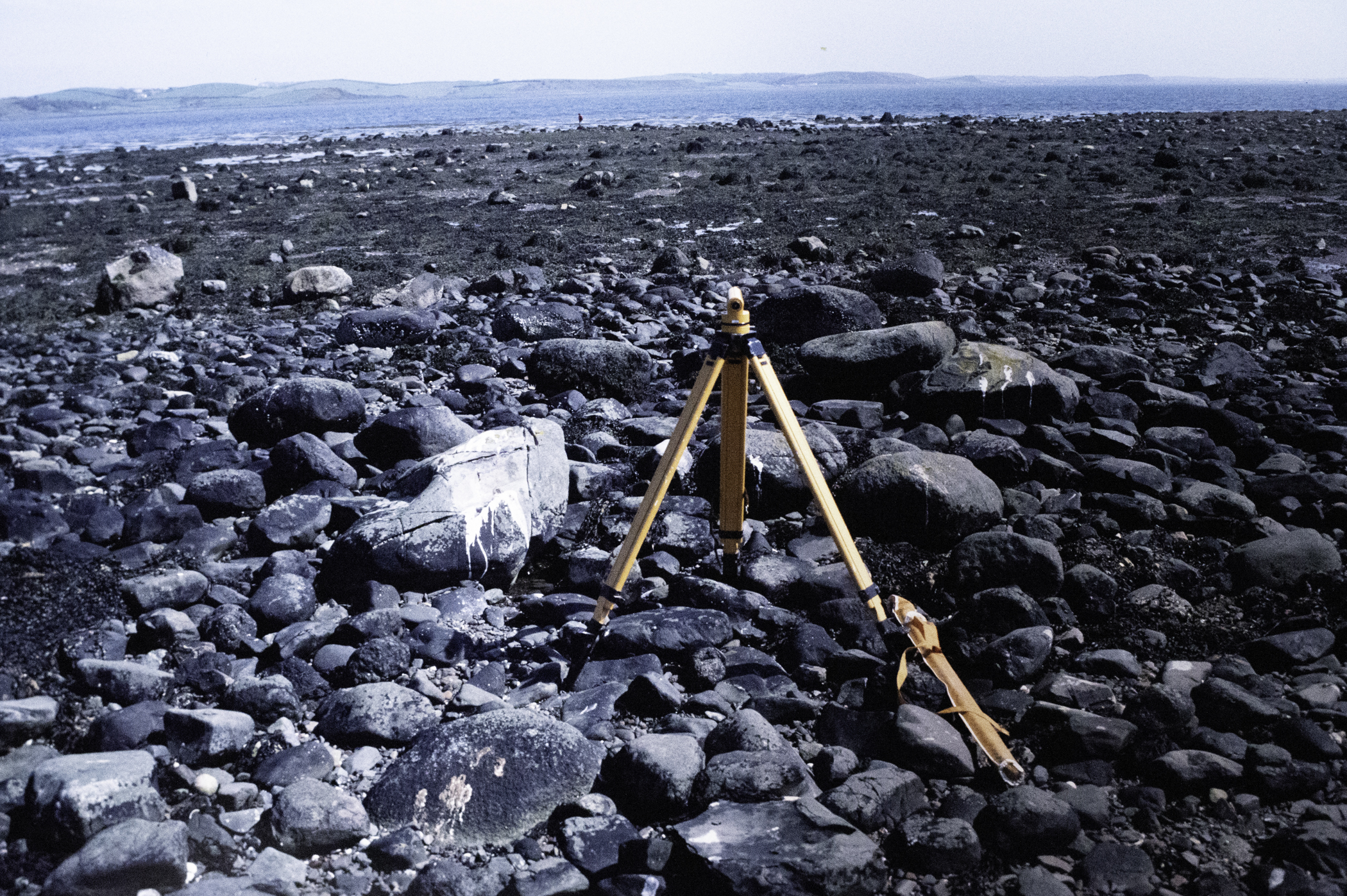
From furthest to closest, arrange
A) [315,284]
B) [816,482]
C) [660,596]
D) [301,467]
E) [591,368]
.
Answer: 1. [315,284]
2. [591,368]
3. [301,467]
4. [660,596]
5. [816,482]

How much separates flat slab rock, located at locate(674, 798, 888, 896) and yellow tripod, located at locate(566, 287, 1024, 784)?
851 mm

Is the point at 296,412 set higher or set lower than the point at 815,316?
lower

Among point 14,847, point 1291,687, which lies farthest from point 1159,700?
point 14,847

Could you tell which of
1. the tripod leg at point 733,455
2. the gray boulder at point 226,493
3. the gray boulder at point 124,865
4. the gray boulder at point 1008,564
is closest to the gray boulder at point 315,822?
the gray boulder at point 124,865

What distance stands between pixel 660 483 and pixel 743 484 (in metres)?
0.52

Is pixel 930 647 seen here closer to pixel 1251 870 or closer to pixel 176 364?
pixel 1251 870

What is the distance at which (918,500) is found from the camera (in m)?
5.18

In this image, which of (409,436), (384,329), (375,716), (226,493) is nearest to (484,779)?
(375,716)

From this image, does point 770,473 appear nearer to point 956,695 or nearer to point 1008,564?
point 1008,564

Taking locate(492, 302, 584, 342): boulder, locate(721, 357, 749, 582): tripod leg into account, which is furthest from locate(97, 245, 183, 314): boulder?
locate(721, 357, 749, 582): tripod leg

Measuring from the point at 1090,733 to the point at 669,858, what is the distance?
1.73 metres

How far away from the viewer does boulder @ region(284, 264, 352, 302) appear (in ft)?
37.9

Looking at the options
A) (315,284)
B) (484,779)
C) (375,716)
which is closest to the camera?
(484,779)

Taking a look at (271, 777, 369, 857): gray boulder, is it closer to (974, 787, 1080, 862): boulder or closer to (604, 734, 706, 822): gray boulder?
(604, 734, 706, 822): gray boulder
